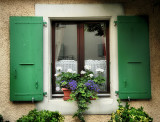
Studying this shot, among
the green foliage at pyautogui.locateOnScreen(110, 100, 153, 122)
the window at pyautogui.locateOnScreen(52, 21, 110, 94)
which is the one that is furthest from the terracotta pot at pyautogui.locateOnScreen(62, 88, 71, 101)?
the green foliage at pyautogui.locateOnScreen(110, 100, 153, 122)

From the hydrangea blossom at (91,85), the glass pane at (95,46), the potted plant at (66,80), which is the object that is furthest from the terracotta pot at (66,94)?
the glass pane at (95,46)

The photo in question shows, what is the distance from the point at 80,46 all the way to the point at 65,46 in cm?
33

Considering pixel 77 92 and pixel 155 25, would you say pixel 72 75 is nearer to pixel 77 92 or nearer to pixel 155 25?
pixel 77 92

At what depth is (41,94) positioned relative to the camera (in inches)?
145

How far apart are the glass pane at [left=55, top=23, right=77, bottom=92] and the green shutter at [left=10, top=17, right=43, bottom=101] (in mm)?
452

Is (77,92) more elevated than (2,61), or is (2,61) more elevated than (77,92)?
(2,61)

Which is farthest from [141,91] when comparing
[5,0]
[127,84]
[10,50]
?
[5,0]

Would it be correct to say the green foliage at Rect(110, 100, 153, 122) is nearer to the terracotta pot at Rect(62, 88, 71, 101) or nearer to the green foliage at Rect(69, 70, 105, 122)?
the green foliage at Rect(69, 70, 105, 122)

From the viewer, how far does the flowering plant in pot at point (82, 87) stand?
11.6 feet

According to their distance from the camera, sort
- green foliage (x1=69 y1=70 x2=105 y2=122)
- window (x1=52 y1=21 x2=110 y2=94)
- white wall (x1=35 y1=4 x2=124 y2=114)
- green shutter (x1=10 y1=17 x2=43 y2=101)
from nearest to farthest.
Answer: green foliage (x1=69 y1=70 x2=105 y2=122) → green shutter (x1=10 y1=17 x2=43 y2=101) → white wall (x1=35 y1=4 x2=124 y2=114) → window (x1=52 y1=21 x2=110 y2=94)

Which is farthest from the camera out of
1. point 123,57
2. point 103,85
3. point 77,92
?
point 103,85

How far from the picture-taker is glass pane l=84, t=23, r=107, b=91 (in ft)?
13.3

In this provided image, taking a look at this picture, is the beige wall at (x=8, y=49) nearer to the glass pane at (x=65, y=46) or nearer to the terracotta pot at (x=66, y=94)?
the terracotta pot at (x=66, y=94)

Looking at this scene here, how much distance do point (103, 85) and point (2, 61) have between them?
84.9 inches
